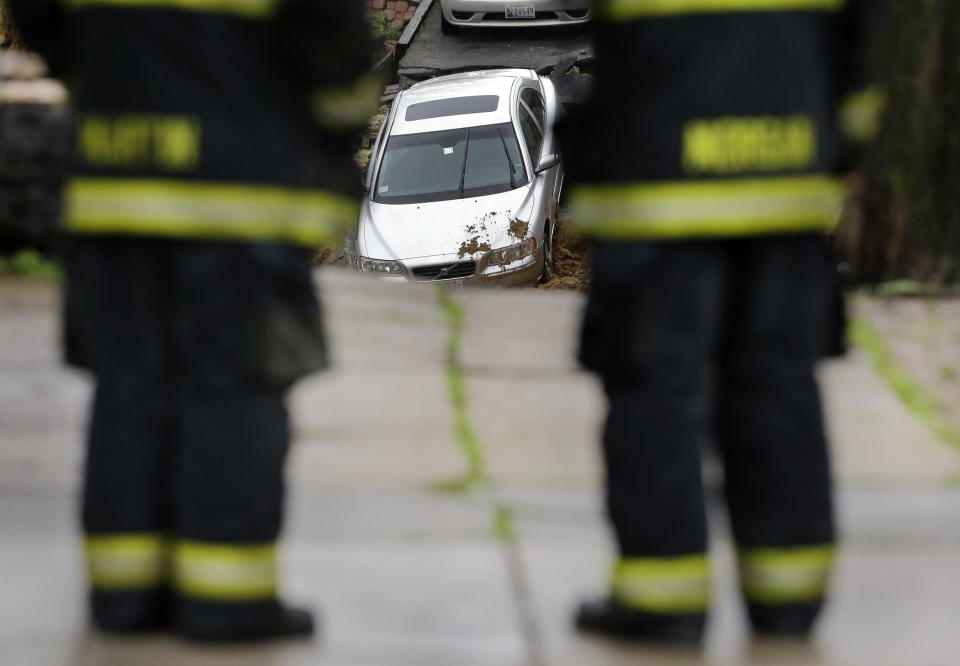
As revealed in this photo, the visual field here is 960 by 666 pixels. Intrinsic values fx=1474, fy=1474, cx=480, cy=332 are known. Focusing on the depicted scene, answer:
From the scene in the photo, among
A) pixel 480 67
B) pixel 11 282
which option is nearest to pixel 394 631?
pixel 11 282

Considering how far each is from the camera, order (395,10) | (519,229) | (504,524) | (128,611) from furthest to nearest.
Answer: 1. (395,10)
2. (519,229)
3. (504,524)
4. (128,611)

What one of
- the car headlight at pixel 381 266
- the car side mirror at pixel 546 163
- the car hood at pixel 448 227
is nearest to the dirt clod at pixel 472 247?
the car hood at pixel 448 227

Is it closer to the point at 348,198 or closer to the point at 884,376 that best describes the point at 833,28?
the point at 348,198

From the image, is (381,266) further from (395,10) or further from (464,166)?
(395,10)

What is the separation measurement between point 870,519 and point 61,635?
6.69 feet

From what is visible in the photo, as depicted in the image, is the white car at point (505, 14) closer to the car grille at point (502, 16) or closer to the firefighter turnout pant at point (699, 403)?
the car grille at point (502, 16)

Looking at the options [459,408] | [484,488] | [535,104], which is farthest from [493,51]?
[484,488]

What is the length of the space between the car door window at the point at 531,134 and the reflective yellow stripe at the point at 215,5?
8.90m

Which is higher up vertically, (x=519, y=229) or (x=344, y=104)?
(x=344, y=104)

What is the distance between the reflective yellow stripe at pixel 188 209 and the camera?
9.02 feet

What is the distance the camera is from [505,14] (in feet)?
60.1

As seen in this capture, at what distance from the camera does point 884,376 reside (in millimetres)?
5172

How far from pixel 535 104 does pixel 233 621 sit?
10.8m

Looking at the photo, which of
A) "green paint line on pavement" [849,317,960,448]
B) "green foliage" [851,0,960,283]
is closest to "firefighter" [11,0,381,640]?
"green paint line on pavement" [849,317,960,448]
